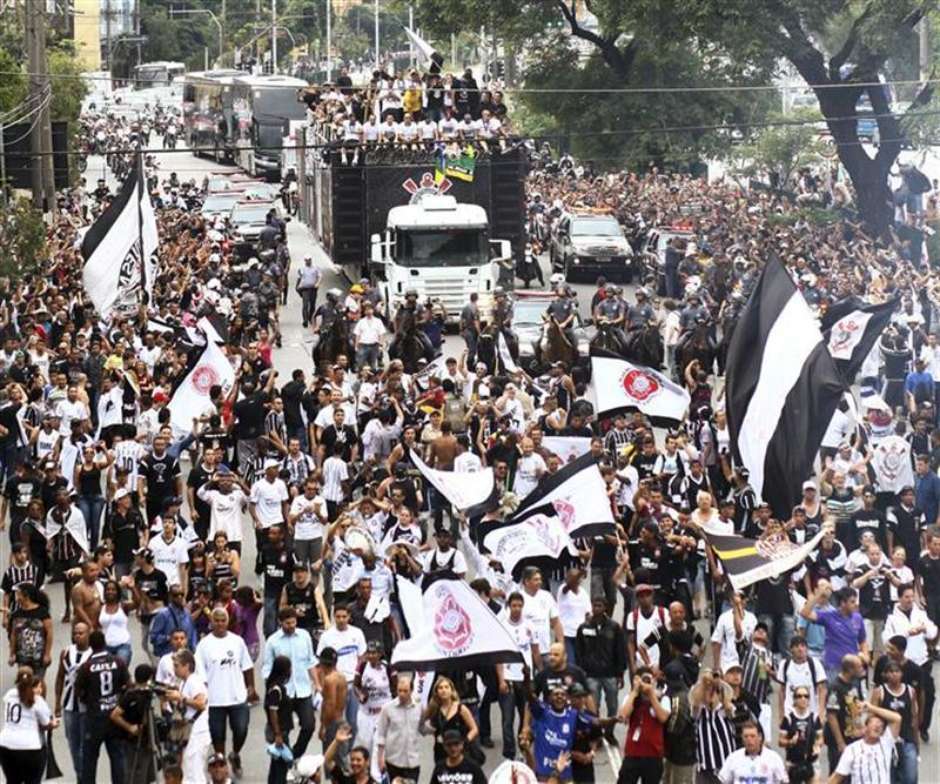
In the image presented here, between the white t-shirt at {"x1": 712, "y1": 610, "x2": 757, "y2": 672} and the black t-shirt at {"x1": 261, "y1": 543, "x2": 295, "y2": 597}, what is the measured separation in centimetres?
336

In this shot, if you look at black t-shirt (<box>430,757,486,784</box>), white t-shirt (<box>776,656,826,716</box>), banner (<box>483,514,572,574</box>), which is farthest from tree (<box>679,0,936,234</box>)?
black t-shirt (<box>430,757,486,784</box>)

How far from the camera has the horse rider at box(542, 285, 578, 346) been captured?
3122 cm

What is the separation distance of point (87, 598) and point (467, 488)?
13.3 ft

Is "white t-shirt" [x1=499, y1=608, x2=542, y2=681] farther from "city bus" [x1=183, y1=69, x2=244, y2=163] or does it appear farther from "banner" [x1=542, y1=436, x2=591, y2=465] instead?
"city bus" [x1=183, y1=69, x2=244, y2=163]

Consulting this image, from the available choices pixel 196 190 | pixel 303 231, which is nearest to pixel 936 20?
pixel 303 231

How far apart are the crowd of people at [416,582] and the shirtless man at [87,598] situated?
0.03 m

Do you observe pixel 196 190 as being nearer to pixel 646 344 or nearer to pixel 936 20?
pixel 936 20

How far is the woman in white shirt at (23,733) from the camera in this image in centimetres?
1430

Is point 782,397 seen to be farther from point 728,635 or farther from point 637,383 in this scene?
point 637,383

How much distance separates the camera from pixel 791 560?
15.7 m

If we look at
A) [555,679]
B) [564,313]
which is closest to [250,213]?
[564,313]

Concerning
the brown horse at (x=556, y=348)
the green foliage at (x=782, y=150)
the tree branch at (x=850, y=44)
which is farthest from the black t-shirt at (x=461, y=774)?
the green foliage at (x=782, y=150)

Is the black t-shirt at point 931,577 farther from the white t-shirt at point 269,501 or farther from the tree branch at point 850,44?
the tree branch at point 850,44

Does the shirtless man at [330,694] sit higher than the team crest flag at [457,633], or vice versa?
the team crest flag at [457,633]
